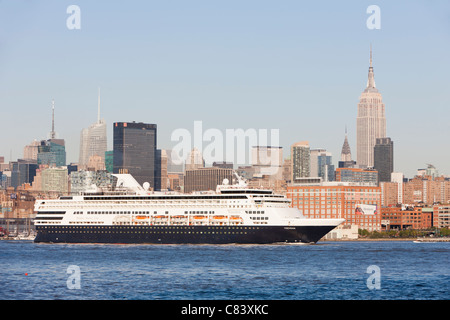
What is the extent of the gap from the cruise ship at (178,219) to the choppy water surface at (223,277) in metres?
26.3

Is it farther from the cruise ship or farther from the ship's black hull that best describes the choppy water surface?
the cruise ship

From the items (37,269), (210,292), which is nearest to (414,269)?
(210,292)

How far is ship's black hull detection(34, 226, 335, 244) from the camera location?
13000cm

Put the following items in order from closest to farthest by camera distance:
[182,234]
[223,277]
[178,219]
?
[223,277], [182,234], [178,219]

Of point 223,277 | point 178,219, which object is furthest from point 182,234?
point 223,277

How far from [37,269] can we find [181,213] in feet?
186

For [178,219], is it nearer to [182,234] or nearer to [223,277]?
[182,234]

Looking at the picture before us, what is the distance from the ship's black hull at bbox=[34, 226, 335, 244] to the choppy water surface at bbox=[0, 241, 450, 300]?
25.3 meters

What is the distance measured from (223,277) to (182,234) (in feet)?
208

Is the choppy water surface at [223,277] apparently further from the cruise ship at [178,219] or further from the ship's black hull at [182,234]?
the cruise ship at [178,219]

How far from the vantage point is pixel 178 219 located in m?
138

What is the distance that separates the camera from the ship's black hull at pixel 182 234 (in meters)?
130
